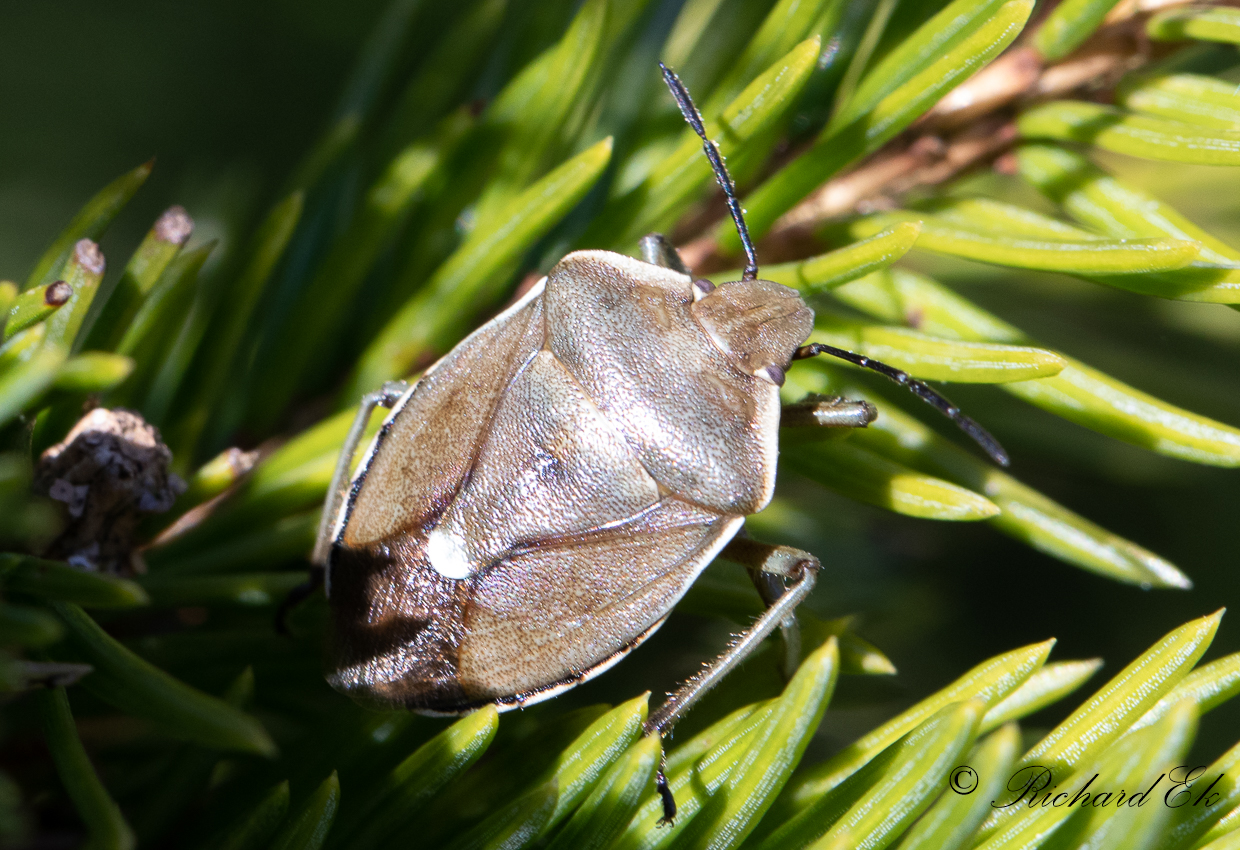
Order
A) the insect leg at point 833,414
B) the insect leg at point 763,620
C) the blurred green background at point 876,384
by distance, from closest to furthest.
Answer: the insect leg at point 833,414 < the insect leg at point 763,620 < the blurred green background at point 876,384

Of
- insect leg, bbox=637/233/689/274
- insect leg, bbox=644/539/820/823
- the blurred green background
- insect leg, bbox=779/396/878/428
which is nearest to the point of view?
insect leg, bbox=779/396/878/428

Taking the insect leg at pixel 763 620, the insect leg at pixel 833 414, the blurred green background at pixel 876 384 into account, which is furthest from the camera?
the blurred green background at pixel 876 384

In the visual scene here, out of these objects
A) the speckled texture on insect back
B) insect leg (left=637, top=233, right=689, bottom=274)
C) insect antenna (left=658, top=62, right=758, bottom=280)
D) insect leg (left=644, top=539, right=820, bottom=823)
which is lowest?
insect leg (left=644, top=539, right=820, bottom=823)

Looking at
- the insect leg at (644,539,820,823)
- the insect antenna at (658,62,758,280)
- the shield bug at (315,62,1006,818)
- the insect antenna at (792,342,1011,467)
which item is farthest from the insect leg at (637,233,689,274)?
the insect leg at (644,539,820,823)

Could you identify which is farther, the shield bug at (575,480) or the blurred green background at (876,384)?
the blurred green background at (876,384)

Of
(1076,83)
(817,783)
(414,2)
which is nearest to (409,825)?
(817,783)

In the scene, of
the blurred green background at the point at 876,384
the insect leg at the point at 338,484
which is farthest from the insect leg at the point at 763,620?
the insect leg at the point at 338,484

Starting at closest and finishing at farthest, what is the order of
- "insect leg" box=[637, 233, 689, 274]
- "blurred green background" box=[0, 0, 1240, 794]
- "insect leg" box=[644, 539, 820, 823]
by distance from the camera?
"insect leg" box=[644, 539, 820, 823] → "insect leg" box=[637, 233, 689, 274] → "blurred green background" box=[0, 0, 1240, 794]

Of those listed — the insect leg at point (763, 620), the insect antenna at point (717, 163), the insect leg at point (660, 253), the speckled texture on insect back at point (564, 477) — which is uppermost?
the insect antenna at point (717, 163)

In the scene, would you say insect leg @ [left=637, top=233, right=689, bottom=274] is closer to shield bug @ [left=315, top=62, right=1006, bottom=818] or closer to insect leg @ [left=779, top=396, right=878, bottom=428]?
shield bug @ [left=315, top=62, right=1006, bottom=818]

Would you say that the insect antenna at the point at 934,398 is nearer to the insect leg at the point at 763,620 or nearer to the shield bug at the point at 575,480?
the shield bug at the point at 575,480
